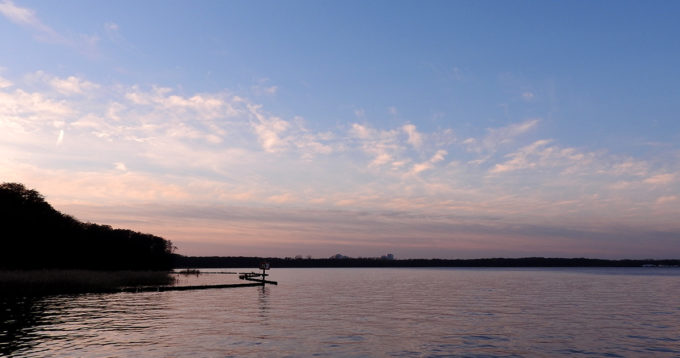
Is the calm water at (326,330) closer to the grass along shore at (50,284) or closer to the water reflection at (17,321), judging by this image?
the water reflection at (17,321)

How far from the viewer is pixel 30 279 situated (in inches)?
2345

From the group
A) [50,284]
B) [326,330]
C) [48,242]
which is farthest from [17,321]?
[48,242]

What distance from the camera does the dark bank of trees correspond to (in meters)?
88.4

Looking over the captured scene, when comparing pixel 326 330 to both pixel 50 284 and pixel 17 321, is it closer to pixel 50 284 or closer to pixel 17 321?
pixel 17 321

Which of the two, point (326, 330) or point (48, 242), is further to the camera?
point (48, 242)

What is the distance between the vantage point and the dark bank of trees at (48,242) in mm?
88438

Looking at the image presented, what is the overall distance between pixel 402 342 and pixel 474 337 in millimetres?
5289

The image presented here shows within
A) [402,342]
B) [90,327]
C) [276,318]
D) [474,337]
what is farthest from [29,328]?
[474,337]

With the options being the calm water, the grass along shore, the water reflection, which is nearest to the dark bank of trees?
the grass along shore

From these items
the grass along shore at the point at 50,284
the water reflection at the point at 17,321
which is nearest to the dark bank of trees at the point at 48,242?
the grass along shore at the point at 50,284

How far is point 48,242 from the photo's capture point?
9556 cm

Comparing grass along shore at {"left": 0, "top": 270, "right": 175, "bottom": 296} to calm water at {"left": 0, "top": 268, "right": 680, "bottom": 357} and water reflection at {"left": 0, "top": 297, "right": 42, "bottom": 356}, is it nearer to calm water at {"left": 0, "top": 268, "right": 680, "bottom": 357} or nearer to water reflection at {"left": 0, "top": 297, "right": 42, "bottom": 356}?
water reflection at {"left": 0, "top": 297, "right": 42, "bottom": 356}

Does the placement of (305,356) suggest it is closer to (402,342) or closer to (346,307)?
(402,342)

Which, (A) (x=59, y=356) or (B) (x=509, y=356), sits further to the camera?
(B) (x=509, y=356)
